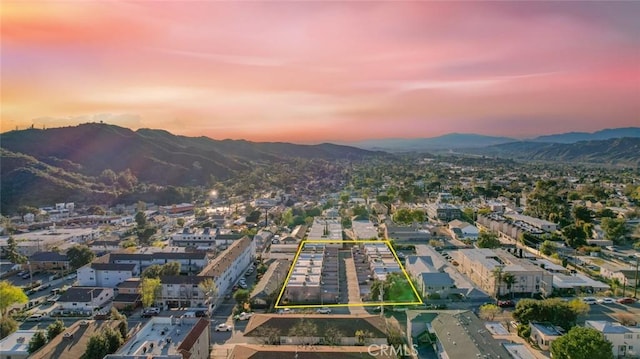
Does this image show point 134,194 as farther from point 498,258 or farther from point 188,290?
point 498,258

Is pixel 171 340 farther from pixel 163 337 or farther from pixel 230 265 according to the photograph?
pixel 230 265

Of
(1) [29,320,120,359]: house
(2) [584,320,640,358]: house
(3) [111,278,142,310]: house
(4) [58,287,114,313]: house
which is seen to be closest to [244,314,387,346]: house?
(1) [29,320,120,359]: house

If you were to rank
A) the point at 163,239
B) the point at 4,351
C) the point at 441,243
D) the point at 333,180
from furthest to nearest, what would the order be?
the point at 333,180, the point at 163,239, the point at 441,243, the point at 4,351

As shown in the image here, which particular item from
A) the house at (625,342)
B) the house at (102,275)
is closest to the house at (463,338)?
the house at (625,342)

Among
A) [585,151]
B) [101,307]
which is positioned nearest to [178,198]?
[101,307]

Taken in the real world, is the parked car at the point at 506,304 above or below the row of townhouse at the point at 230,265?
below

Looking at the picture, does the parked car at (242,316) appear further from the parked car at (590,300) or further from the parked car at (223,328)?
the parked car at (590,300)
